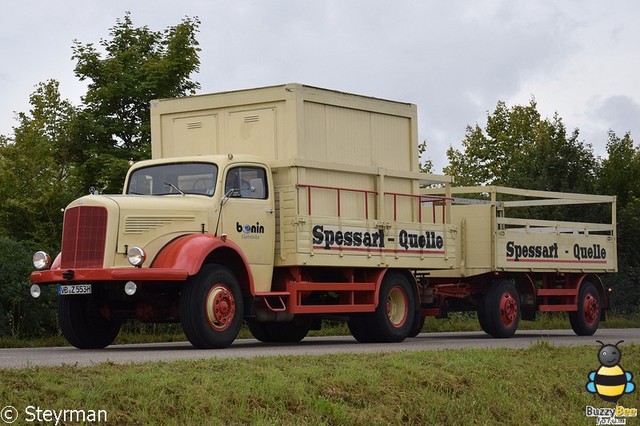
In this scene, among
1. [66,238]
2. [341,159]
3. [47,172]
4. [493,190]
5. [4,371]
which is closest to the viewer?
[4,371]

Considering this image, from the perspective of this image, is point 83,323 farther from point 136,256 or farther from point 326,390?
point 326,390

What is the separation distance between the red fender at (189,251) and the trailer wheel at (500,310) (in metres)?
7.44

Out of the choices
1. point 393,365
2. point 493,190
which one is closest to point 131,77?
point 493,190

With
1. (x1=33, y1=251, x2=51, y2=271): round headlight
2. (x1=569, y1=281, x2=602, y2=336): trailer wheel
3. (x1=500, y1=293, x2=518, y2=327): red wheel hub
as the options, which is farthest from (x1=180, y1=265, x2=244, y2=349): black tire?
(x1=569, y1=281, x2=602, y2=336): trailer wheel

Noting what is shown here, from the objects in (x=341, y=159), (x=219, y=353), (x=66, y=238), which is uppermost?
(x=341, y=159)

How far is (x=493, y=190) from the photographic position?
25219 mm

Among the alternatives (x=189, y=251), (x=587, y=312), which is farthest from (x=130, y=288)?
(x=587, y=312)

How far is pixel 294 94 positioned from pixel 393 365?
8171 millimetres

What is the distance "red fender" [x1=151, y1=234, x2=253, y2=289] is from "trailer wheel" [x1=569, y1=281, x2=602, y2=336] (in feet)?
34.7

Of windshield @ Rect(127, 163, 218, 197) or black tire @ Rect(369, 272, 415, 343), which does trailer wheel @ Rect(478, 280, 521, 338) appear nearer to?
black tire @ Rect(369, 272, 415, 343)

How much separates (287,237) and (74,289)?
3777 millimetres

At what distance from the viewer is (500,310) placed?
80.5 ft

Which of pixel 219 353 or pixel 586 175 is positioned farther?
pixel 586 175

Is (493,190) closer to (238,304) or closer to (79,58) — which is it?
(238,304)
